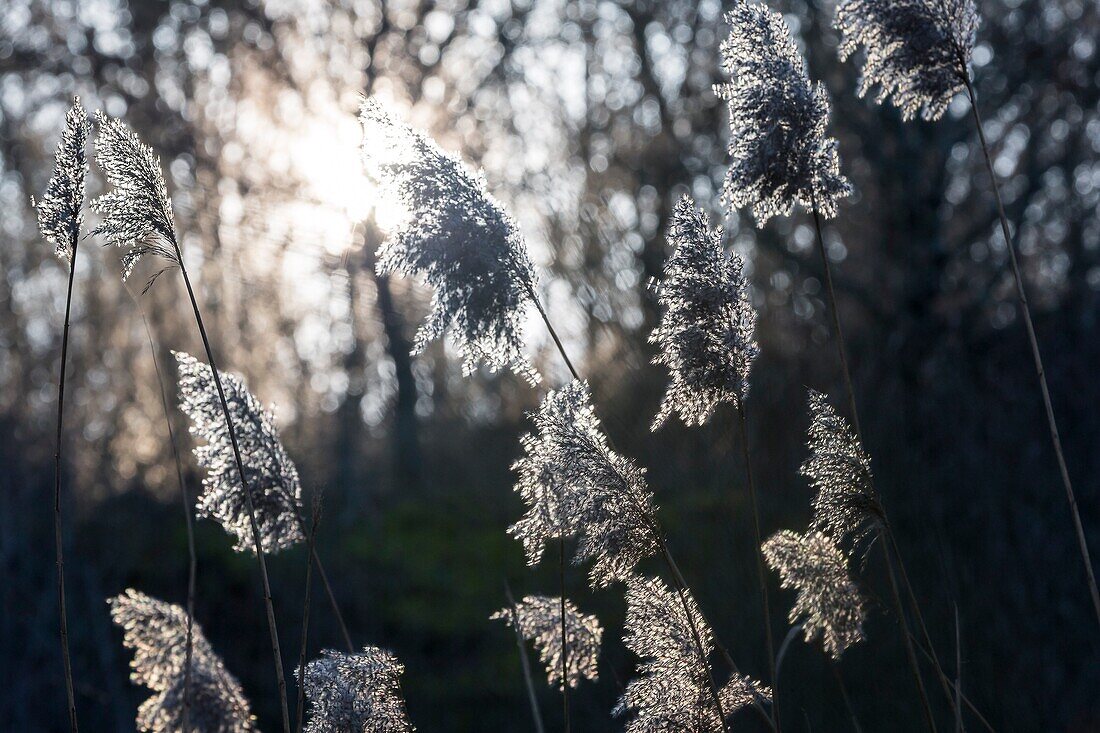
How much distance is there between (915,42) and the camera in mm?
1964

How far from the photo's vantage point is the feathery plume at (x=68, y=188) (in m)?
1.76

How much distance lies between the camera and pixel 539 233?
5.44 m

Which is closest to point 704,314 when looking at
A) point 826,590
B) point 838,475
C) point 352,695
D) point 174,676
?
point 838,475

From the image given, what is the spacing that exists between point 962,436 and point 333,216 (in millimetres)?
6638

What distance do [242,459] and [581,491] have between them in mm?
730

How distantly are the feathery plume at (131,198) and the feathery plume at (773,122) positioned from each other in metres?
1.10

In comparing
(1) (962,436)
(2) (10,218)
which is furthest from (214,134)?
→ (1) (962,436)

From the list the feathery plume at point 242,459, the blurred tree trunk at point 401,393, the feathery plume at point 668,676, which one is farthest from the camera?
the blurred tree trunk at point 401,393

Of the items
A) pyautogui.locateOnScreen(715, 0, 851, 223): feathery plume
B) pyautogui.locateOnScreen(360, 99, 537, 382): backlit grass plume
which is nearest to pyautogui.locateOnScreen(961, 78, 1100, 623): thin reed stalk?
pyautogui.locateOnScreen(715, 0, 851, 223): feathery plume

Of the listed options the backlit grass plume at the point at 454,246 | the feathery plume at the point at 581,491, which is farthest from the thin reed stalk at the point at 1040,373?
the backlit grass plume at the point at 454,246

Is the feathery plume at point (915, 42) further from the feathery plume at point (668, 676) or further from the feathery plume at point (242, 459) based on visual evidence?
the feathery plume at point (242, 459)

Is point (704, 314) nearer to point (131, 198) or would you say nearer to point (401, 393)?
point (131, 198)

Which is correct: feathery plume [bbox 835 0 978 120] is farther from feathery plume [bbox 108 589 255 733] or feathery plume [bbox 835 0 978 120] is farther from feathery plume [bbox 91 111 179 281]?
feathery plume [bbox 108 589 255 733]

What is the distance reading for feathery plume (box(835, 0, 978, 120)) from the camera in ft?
6.37
